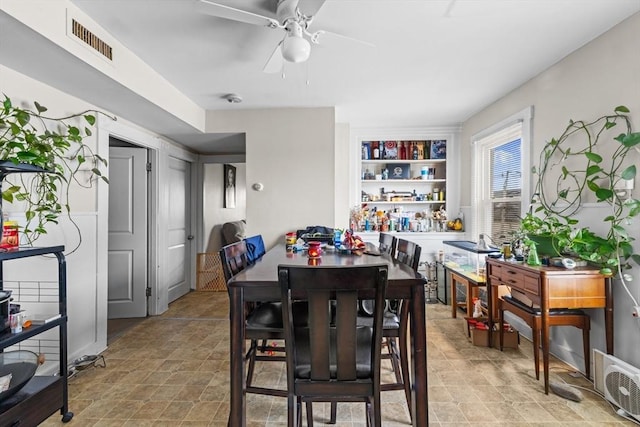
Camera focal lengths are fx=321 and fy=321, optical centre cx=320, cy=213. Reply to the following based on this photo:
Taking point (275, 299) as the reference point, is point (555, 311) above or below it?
below

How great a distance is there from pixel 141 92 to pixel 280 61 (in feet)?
3.98

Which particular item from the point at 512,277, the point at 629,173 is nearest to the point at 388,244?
the point at 512,277

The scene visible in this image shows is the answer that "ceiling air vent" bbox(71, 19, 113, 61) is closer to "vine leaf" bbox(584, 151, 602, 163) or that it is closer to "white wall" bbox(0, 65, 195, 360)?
"white wall" bbox(0, 65, 195, 360)

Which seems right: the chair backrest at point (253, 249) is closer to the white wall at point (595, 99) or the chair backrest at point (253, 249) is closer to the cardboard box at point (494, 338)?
the cardboard box at point (494, 338)

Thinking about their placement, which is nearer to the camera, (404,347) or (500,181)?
(404,347)

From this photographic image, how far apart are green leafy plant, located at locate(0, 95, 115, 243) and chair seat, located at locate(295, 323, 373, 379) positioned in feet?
5.53

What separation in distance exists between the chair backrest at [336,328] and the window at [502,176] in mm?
2673

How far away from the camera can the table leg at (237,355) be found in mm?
1505

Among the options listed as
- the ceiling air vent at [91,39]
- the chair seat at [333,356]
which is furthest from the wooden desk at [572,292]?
the ceiling air vent at [91,39]

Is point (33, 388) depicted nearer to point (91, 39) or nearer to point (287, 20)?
point (91, 39)

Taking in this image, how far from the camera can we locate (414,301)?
1495 mm

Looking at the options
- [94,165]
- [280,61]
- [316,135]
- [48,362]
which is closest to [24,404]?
[48,362]

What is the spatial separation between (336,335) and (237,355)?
0.54 metres

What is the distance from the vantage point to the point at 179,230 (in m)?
4.63
